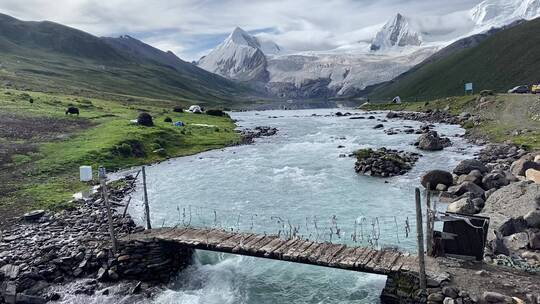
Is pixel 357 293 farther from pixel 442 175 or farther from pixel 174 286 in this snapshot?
pixel 442 175

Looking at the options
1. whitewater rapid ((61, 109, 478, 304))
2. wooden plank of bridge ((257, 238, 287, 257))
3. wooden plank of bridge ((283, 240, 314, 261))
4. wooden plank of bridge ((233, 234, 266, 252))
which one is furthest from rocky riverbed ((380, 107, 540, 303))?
wooden plank of bridge ((233, 234, 266, 252))

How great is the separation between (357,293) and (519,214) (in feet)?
39.9

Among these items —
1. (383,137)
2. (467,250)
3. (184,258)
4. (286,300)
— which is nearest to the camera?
(467,250)

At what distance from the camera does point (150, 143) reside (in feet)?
219

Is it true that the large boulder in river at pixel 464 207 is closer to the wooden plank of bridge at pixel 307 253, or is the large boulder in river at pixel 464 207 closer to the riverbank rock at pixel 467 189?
the riverbank rock at pixel 467 189

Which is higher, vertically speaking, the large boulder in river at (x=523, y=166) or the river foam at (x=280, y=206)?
the large boulder in river at (x=523, y=166)

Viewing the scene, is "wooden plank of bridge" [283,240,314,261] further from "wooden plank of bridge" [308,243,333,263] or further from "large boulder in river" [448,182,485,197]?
"large boulder in river" [448,182,485,197]

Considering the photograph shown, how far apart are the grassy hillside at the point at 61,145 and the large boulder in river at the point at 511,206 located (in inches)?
1250

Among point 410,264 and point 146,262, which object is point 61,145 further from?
point 410,264

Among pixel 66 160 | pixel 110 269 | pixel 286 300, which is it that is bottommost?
pixel 286 300

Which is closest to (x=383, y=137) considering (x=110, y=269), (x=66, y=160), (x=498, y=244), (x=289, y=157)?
(x=289, y=157)

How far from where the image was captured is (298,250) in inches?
924

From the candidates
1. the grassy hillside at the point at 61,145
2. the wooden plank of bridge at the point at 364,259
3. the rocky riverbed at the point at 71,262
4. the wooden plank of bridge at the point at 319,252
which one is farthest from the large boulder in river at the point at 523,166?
the grassy hillside at the point at 61,145

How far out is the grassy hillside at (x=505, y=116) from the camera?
6000cm
